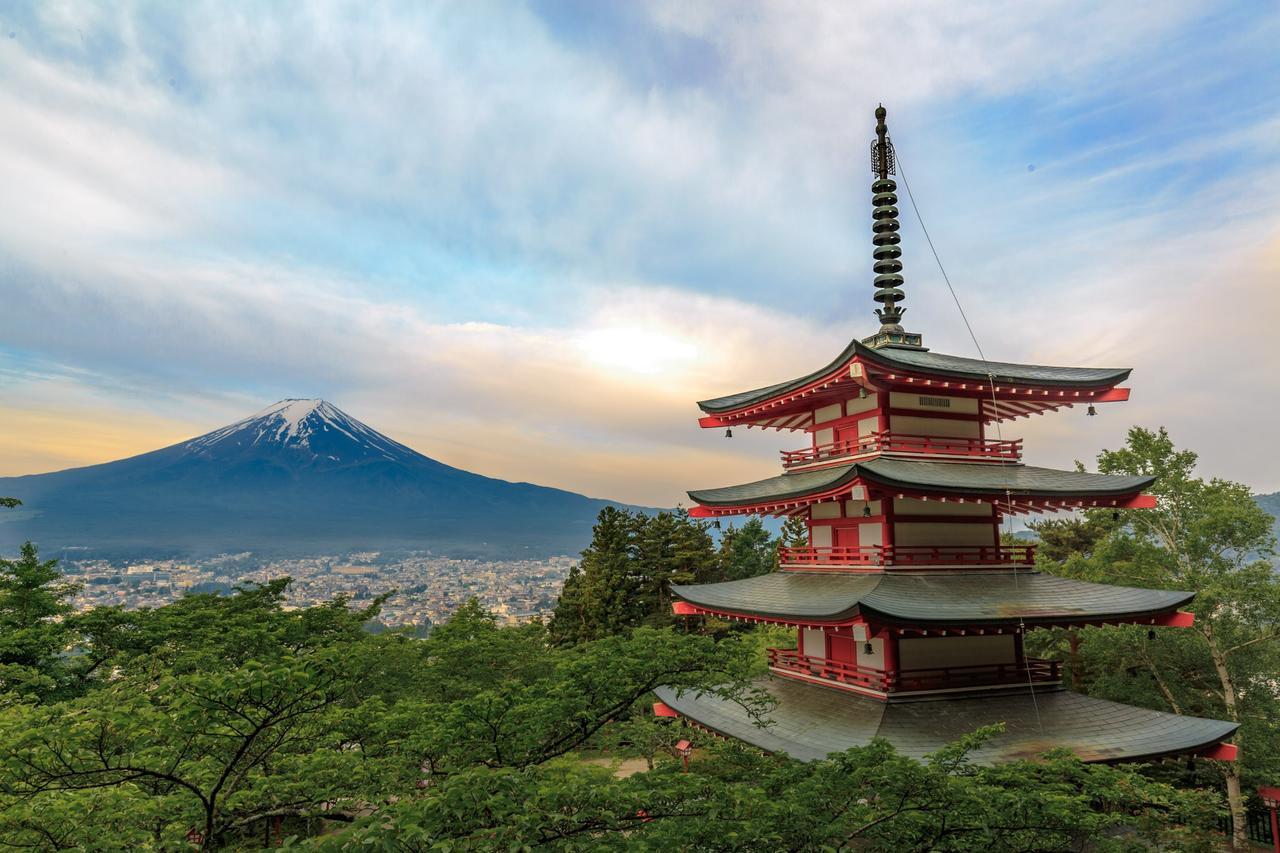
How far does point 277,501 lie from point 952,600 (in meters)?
163

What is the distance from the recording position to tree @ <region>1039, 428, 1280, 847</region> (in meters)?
17.7

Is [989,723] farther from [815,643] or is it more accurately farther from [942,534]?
[815,643]

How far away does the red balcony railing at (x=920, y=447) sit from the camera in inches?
519

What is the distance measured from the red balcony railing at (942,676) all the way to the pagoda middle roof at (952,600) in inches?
54.0

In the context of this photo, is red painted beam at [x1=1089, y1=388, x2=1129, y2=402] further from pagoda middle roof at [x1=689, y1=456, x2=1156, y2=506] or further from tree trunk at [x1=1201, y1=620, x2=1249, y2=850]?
tree trunk at [x1=1201, y1=620, x2=1249, y2=850]

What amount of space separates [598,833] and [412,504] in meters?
179

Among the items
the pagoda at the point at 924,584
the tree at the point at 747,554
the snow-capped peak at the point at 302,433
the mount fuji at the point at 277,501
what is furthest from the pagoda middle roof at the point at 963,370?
the snow-capped peak at the point at 302,433

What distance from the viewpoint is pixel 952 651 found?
12305 millimetres

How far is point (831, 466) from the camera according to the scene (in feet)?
47.0

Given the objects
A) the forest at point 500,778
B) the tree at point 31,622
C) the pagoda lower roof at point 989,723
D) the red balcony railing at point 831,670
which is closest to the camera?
the forest at point 500,778

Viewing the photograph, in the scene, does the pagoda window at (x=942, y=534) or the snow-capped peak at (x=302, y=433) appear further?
the snow-capped peak at (x=302, y=433)

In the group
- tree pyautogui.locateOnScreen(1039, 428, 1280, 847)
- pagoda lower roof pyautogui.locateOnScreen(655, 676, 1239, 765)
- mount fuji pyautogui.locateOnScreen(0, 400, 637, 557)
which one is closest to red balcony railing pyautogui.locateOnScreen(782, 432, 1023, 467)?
pagoda lower roof pyautogui.locateOnScreen(655, 676, 1239, 765)

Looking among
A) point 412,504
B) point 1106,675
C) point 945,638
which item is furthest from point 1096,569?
point 412,504

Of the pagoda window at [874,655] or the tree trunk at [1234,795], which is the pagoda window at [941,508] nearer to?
the pagoda window at [874,655]
